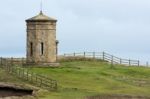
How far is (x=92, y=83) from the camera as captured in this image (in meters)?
66.7

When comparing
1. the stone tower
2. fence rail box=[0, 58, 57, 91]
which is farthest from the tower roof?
fence rail box=[0, 58, 57, 91]

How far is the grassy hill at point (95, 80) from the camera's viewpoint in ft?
199

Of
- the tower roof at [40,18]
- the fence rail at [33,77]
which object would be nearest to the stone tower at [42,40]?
the tower roof at [40,18]

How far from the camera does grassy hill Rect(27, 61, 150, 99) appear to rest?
60.8m

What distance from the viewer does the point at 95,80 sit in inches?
2699

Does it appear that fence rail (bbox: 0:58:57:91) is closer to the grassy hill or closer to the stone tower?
the grassy hill

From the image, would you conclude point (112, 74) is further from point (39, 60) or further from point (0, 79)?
point (0, 79)

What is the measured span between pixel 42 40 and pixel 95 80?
1223 centimetres

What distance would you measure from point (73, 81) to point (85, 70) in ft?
27.4

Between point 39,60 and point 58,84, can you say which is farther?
point 39,60

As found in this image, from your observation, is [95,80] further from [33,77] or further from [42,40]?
[42,40]

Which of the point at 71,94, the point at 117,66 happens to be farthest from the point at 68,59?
the point at 71,94

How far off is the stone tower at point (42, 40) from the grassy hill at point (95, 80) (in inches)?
84.2

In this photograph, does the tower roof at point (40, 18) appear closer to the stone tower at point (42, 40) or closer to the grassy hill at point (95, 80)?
the stone tower at point (42, 40)
